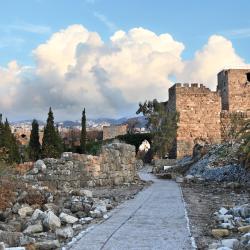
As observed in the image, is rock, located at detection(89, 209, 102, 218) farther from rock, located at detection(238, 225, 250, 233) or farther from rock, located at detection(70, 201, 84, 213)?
rock, located at detection(238, 225, 250, 233)

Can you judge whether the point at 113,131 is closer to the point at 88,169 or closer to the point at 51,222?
the point at 88,169

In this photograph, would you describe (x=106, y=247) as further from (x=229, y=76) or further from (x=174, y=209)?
(x=229, y=76)

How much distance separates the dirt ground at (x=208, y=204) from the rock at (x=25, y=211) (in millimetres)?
3193

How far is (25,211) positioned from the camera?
10.1m

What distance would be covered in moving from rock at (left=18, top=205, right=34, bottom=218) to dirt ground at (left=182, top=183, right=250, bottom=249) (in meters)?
3.19

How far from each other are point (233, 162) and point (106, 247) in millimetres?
14731

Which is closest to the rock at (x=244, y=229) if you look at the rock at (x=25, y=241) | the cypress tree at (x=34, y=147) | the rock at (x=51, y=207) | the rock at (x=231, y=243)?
the rock at (x=231, y=243)

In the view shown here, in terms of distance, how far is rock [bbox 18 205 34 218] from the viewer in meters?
10.0

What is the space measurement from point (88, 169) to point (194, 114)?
24063 mm

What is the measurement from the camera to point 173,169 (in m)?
30.1

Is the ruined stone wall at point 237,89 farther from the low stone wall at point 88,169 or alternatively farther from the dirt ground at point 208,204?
the dirt ground at point 208,204

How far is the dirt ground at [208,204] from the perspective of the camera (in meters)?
7.73

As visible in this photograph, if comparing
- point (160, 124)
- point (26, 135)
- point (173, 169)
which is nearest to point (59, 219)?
point (173, 169)

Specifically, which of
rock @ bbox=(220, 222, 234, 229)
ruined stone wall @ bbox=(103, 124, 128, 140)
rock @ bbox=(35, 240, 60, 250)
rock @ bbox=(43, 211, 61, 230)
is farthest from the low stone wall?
ruined stone wall @ bbox=(103, 124, 128, 140)
